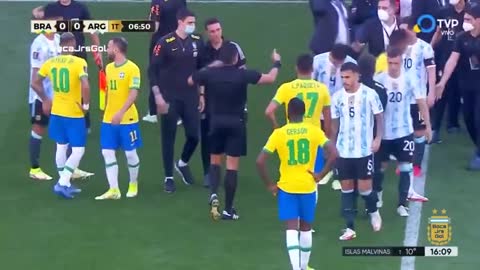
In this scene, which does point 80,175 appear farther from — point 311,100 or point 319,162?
point 311,100

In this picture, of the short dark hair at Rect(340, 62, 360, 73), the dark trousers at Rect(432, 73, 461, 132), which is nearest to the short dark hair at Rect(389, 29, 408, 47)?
the short dark hair at Rect(340, 62, 360, 73)

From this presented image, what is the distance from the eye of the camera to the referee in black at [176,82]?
1434 cm

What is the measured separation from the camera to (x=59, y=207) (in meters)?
14.2

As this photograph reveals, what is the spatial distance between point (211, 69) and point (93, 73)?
646 centimetres

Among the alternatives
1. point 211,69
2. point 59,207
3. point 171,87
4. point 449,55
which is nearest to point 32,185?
point 59,207

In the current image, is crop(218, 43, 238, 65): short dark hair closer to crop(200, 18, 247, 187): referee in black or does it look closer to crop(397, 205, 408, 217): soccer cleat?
crop(200, 18, 247, 187): referee in black

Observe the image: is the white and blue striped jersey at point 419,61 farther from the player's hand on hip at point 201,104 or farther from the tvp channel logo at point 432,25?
the player's hand on hip at point 201,104

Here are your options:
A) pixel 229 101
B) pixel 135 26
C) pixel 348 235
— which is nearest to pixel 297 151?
pixel 348 235

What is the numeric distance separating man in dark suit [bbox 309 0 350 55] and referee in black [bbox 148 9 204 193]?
183 cm

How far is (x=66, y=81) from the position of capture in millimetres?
14227

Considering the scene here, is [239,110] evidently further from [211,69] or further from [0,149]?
[0,149]

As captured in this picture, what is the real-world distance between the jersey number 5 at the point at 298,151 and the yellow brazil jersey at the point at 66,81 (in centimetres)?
353

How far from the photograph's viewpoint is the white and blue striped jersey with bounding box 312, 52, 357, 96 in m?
14.4

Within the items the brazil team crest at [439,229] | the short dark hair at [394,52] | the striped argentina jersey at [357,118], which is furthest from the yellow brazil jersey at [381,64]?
the brazil team crest at [439,229]
